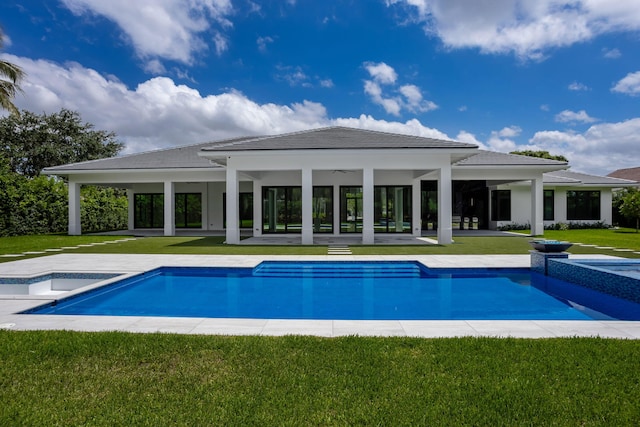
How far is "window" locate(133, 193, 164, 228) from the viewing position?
85.0 feet

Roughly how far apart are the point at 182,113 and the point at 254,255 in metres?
24.7

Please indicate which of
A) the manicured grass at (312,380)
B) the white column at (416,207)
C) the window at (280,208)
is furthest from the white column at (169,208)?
the manicured grass at (312,380)

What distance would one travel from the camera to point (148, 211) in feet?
85.7

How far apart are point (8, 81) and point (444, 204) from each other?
2247cm

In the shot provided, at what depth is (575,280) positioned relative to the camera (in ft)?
28.3

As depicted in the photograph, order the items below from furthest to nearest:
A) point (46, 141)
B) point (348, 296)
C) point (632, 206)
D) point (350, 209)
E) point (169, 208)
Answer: point (46, 141), point (632, 206), point (169, 208), point (350, 209), point (348, 296)

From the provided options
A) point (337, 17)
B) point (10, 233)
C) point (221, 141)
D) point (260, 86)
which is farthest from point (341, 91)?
point (10, 233)

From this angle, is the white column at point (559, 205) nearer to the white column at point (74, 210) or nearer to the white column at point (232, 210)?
the white column at point (232, 210)

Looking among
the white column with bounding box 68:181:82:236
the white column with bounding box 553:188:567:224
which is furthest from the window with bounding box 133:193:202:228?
the white column with bounding box 553:188:567:224

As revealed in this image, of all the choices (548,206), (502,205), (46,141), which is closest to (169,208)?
(502,205)

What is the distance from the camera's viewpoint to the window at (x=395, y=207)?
20.8 meters

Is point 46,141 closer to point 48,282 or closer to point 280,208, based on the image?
point 280,208

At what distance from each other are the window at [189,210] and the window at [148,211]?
1557mm

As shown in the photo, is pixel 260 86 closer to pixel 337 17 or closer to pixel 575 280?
pixel 337 17
